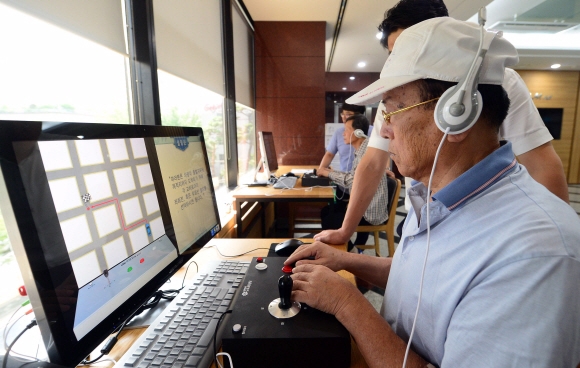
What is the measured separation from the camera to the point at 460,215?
25.6 inches

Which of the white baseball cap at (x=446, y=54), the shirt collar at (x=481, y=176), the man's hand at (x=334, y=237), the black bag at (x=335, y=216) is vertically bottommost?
the black bag at (x=335, y=216)

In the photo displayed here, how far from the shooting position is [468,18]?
428cm

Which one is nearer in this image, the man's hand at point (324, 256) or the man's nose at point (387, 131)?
the man's nose at point (387, 131)

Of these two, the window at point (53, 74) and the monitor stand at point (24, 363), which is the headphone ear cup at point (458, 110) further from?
the window at point (53, 74)

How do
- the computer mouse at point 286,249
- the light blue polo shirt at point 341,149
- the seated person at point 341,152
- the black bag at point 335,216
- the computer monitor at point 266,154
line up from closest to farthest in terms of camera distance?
the computer mouse at point 286,249
the black bag at point 335,216
the computer monitor at point 266,154
the seated person at point 341,152
the light blue polo shirt at point 341,149

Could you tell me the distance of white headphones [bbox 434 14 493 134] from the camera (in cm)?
60

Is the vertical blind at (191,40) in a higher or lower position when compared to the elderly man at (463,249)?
higher

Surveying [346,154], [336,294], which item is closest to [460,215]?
[336,294]

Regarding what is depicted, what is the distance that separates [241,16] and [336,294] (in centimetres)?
380

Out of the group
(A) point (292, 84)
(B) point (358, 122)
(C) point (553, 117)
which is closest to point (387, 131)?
(B) point (358, 122)

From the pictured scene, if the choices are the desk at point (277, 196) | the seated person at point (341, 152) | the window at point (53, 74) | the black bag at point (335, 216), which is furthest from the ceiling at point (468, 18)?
the window at point (53, 74)

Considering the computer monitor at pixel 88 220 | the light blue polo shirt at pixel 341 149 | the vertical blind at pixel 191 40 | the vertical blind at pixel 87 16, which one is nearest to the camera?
the computer monitor at pixel 88 220

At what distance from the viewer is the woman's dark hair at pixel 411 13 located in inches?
52.2

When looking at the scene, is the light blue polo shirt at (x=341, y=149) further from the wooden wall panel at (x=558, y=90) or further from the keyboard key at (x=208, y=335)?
the wooden wall panel at (x=558, y=90)
